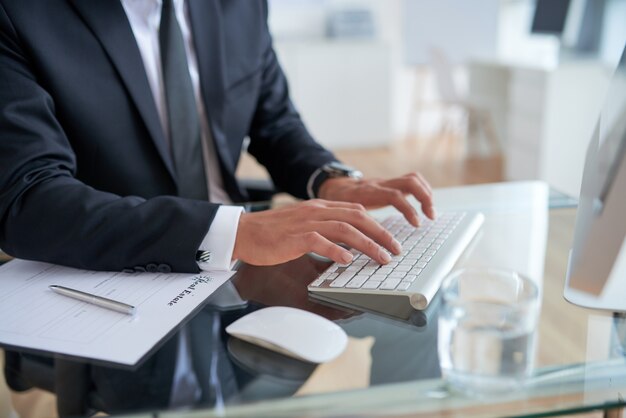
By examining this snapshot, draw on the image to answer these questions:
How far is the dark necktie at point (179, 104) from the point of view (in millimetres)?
1209

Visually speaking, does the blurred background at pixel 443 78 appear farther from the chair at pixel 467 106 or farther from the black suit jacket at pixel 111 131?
the black suit jacket at pixel 111 131

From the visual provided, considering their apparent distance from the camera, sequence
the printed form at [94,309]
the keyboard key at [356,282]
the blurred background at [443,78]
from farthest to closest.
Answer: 1. the blurred background at [443,78]
2. the keyboard key at [356,282]
3. the printed form at [94,309]

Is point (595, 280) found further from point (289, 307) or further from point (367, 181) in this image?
point (367, 181)

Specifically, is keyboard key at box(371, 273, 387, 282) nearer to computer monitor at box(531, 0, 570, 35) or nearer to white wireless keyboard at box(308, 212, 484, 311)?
white wireless keyboard at box(308, 212, 484, 311)

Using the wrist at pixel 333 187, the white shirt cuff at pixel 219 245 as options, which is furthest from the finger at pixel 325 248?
the wrist at pixel 333 187

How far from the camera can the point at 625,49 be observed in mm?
702

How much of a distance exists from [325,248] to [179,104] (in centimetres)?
55

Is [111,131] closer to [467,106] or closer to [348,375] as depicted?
[348,375]

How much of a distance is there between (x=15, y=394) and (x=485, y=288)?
19.0 inches

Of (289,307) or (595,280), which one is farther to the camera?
(289,307)

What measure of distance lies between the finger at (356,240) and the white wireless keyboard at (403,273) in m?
0.01

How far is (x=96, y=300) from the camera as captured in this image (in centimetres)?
74

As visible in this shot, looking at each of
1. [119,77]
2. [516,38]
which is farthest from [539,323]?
[516,38]

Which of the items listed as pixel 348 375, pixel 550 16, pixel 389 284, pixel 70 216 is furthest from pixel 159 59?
pixel 550 16
